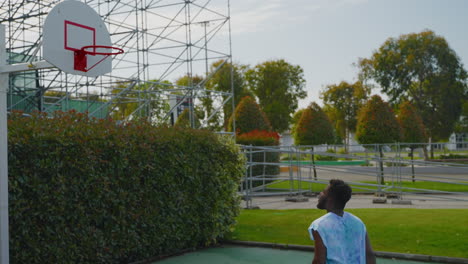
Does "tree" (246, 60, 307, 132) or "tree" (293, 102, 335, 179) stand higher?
"tree" (246, 60, 307, 132)

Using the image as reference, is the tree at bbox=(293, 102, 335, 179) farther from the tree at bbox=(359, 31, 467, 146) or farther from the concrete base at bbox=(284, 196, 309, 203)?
→ the tree at bbox=(359, 31, 467, 146)

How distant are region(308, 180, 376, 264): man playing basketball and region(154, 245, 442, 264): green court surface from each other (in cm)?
409

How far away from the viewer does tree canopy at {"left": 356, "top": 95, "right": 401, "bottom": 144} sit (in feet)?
65.1

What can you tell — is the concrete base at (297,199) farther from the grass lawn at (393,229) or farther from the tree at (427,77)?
the tree at (427,77)

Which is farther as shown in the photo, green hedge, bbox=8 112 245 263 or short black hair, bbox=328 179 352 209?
green hedge, bbox=8 112 245 263

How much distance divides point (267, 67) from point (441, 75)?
17.5m

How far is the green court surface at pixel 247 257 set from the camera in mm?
7602

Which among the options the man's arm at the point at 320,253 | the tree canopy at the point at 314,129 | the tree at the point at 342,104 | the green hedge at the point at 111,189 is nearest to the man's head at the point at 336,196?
the man's arm at the point at 320,253

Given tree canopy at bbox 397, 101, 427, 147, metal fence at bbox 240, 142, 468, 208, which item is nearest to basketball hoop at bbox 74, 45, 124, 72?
metal fence at bbox 240, 142, 468, 208

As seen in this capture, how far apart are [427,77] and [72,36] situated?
38785mm

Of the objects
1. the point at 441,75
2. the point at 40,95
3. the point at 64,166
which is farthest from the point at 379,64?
the point at 64,166

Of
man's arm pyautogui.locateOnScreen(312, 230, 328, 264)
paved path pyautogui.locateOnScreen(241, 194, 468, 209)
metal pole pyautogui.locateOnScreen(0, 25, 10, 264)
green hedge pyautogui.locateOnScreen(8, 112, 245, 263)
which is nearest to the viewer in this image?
man's arm pyautogui.locateOnScreen(312, 230, 328, 264)

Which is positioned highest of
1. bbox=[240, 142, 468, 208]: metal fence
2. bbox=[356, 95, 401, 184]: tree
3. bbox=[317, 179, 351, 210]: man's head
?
bbox=[356, 95, 401, 184]: tree

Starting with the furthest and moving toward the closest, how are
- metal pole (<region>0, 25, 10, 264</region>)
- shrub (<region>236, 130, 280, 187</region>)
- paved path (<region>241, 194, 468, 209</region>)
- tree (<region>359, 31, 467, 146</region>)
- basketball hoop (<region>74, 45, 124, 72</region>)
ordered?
tree (<region>359, 31, 467, 146</region>) < shrub (<region>236, 130, 280, 187</region>) < paved path (<region>241, 194, 468, 209</region>) < basketball hoop (<region>74, 45, 124, 72</region>) < metal pole (<region>0, 25, 10, 264</region>)
